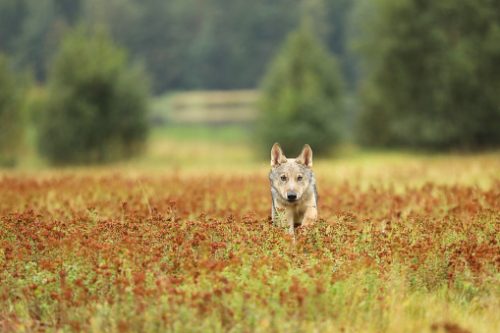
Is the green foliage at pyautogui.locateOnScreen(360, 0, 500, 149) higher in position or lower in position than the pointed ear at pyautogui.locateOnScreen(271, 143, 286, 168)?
higher

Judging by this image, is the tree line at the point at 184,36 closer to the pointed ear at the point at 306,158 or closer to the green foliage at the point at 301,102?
the green foliage at the point at 301,102

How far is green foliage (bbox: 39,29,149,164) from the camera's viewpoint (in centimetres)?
4716


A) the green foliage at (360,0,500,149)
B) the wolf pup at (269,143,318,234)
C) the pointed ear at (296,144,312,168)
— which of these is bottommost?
the wolf pup at (269,143,318,234)

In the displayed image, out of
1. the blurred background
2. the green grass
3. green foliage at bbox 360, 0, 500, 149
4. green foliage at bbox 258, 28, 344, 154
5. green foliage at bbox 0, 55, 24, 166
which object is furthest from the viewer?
the green grass

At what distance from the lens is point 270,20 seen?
116 metres

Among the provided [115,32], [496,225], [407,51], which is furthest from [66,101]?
[115,32]

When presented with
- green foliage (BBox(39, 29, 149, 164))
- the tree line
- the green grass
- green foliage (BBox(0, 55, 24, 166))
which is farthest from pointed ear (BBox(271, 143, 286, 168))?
the tree line

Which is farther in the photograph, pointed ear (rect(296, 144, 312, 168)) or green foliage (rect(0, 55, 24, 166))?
green foliage (rect(0, 55, 24, 166))

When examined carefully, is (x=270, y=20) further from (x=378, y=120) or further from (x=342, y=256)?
(x=342, y=256)

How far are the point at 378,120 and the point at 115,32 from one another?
236 feet

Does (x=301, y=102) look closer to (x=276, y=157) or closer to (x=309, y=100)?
(x=309, y=100)

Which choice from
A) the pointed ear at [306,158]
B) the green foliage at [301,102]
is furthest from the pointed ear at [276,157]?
the green foliage at [301,102]

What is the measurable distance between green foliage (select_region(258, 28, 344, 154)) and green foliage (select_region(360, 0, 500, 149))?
205 inches

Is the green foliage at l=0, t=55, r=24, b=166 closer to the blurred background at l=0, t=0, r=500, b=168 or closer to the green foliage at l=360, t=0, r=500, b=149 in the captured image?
the blurred background at l=0, t=0, r=500, b=168
